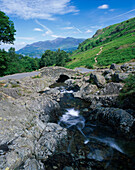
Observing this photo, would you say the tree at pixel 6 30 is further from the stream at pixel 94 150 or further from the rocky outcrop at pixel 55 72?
the rocky outcrop at pixel 55 72

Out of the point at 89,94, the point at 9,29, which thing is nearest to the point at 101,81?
the point at 89,94

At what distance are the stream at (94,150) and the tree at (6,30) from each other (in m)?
16.6

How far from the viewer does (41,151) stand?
8273 mm

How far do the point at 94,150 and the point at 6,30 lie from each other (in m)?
20.2

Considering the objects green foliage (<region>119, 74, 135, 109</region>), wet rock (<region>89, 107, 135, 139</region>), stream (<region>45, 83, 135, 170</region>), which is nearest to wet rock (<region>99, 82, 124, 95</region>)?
green foliage (<region>119, 74, 135, 109</region>)

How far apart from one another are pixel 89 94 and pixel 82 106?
404 cm

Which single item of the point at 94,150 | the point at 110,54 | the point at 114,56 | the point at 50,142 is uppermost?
the point at 110,54

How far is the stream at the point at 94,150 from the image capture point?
766 cm

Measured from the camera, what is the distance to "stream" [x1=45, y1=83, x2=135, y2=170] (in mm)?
7656

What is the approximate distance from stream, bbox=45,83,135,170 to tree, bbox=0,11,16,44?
54.3 ft

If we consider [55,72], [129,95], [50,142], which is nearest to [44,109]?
[50,142]

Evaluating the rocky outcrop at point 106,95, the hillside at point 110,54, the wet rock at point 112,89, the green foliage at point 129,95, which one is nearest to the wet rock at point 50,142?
the rocky outcrop at point 106,95

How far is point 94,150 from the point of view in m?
8.92

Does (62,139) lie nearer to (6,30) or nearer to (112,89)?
(112,89)
